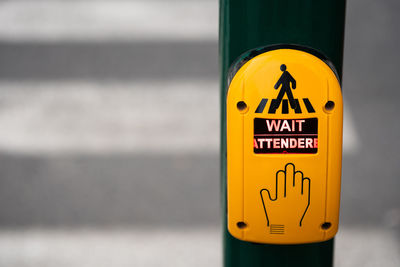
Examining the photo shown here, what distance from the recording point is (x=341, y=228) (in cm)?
230

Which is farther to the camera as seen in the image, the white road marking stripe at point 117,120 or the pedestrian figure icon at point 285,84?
the white road marking stripe at point 117,120

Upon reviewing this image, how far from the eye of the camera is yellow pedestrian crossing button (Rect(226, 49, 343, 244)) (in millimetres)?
599

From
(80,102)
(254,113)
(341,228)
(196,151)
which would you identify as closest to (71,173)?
(80,102)

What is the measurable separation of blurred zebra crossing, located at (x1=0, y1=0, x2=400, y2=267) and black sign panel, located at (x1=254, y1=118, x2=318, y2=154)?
1.83 meters

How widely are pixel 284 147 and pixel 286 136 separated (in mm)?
16

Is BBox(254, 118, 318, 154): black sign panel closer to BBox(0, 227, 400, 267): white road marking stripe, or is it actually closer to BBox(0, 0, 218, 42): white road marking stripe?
BBox(0, 227, 400, 267): white road marking stripe

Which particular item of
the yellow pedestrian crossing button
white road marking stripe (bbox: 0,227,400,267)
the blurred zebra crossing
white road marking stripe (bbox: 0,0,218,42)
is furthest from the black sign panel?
white road marking stripe (bbox: 0,0,218,42)

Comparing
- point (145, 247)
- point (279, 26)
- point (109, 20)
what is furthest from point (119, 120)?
point (279, 26)

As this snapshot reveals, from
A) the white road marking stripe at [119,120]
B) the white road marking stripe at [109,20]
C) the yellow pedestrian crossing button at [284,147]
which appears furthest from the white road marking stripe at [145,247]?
the yellow pedestrian crossing button at [284,147]

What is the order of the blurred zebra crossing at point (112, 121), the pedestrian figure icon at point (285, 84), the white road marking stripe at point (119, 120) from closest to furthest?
1. the pedestrian figure icon at point (285, 84)
2. the blurred zebra crossing at point (112, 121)
3. the white road marking stripe at point (119, 120)

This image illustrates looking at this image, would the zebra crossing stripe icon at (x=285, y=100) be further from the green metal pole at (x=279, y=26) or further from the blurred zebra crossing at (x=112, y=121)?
the blurred zebra crossing at (x=112, y=121)

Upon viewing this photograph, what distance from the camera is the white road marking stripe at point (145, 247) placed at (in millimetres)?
2209

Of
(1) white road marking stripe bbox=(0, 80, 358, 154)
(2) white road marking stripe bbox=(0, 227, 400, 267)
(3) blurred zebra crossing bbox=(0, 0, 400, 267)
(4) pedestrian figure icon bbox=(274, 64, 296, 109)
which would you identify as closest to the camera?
(4) pedestrian figure icon bbox=(274, 64, 296, 109)

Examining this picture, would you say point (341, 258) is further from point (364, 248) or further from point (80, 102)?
point (80, 102)
